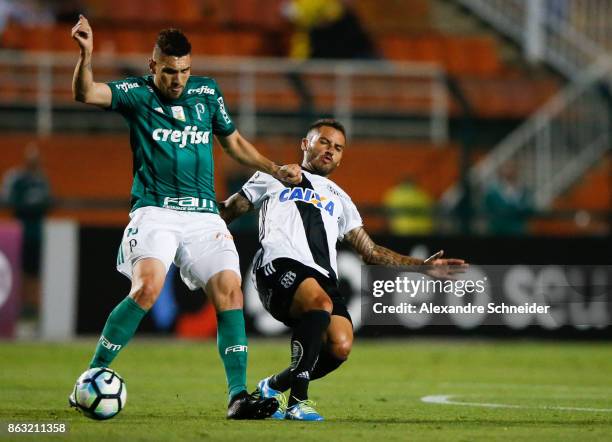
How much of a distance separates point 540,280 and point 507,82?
5243 mm

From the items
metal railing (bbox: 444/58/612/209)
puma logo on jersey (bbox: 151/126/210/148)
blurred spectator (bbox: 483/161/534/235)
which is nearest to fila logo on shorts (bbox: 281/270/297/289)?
puma logo on jersey (bbox: 151/126/210/148)

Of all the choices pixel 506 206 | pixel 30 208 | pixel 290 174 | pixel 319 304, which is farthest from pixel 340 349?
pixel 506 206

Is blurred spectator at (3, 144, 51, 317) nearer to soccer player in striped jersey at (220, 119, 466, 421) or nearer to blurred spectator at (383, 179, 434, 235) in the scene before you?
blurred spectator at (383, 179, 434, 235)

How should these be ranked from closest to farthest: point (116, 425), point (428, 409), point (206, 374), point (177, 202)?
point (116, 425)
point (177, 202)
point (428, 409)
point (206, 374)

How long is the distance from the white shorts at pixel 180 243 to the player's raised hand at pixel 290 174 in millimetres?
501

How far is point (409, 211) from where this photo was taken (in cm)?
1673

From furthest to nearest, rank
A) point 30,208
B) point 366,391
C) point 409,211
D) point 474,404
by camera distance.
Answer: point 409,211 < point 30,208 < point 366,391 < point 474,404

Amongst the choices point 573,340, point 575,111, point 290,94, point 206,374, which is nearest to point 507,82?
point 575,111

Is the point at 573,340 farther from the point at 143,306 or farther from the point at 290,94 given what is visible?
the point at 143,306

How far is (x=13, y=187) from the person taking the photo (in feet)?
53.4

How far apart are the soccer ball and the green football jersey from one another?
3.54 feet

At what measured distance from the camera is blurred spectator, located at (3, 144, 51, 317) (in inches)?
592

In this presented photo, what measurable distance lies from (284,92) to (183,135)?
36.5 feet

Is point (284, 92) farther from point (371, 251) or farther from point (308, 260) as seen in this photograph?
point (308, 260)
